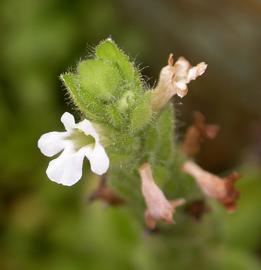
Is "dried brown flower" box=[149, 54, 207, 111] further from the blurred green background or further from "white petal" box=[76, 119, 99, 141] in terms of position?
the blurred green background

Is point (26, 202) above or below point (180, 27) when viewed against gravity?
below

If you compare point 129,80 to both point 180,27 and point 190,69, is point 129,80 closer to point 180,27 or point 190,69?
point 190,69

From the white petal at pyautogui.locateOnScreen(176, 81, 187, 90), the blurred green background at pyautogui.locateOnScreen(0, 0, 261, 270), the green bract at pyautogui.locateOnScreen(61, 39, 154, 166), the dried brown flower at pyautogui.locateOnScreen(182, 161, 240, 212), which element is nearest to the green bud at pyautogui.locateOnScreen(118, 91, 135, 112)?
the green bract at pyautogui.locateOnScreen(61, 39, 154, 166)

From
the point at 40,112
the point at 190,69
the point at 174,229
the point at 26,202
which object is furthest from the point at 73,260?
the point at 190,69

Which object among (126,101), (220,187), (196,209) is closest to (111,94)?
(126,101)

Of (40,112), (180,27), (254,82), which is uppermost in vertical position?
(180,27)

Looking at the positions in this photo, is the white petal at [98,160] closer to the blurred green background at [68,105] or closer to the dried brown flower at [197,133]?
the dried brown flower at [197,133]

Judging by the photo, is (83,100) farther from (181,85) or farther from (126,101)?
(181,85)

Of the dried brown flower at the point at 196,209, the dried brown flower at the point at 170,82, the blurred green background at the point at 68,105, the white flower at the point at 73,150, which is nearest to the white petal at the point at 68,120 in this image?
the white flower at the point at 73,150
